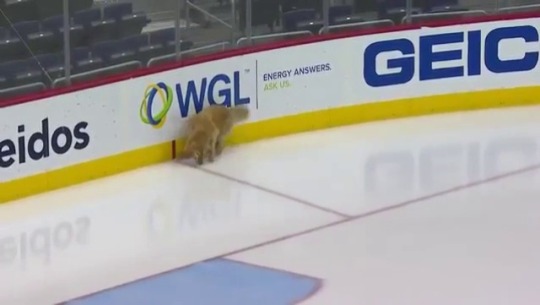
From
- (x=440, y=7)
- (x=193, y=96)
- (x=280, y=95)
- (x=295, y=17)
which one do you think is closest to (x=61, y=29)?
(x=193, y=96)

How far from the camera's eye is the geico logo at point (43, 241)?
6.59 meters

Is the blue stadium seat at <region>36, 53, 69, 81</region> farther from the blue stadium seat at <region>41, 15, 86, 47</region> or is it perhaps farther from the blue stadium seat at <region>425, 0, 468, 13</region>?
the blue stadium seat at <region>425, 0, 468, 13</region>

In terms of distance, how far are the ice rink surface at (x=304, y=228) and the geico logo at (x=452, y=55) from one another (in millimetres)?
645

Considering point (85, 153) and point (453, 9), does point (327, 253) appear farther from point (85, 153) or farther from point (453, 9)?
point (453, 9)

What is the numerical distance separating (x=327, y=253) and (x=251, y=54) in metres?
2.75

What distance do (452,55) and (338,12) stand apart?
960mm

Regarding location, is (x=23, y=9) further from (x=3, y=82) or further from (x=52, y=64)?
(x=3, y=82)

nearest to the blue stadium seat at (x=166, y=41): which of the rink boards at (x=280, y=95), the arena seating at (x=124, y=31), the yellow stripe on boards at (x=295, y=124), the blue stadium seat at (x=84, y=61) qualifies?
the arena seating at (x=124, y=31)

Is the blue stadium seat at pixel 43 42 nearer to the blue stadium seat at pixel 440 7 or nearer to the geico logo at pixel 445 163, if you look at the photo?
the geico logo at pixel 445 163

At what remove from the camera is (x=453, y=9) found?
10227mm

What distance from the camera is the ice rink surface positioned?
6.03m

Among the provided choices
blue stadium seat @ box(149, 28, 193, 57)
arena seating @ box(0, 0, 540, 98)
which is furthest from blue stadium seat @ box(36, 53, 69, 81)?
blue stadium seat @ box(149, 28, 193, 57)

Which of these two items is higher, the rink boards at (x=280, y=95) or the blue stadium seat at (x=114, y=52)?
the blue stadium seat at (x=114, y=52)

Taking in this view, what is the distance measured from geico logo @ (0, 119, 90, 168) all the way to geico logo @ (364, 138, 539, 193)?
186 centimetres
